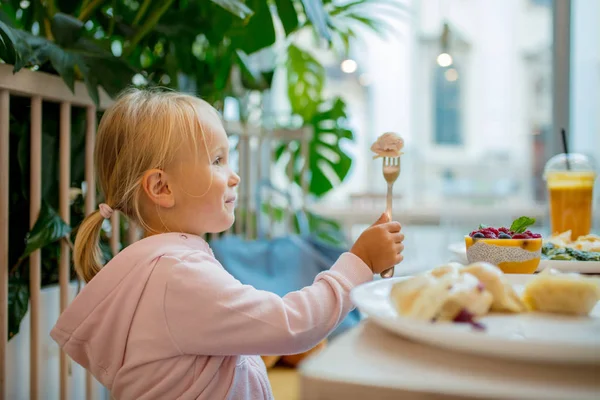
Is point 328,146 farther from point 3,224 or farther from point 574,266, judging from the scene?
point 574,266

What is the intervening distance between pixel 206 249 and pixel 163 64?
1.01m

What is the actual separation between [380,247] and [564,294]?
36cm

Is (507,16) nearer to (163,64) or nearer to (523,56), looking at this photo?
(523,56)

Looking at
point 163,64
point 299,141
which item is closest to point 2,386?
point 163,64

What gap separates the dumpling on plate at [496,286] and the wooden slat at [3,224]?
1002 mm

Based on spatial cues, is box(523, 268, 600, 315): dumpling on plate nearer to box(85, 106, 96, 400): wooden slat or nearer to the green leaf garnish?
the green leaf garnish

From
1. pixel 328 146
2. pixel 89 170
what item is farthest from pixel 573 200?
pixel 328 146

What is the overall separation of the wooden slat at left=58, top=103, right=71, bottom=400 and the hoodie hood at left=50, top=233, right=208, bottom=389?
1.71 feet

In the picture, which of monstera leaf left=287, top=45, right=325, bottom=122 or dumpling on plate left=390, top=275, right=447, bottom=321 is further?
monstera leaf left=287, top=45, right=325, bottom=122

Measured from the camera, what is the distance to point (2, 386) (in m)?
1.24

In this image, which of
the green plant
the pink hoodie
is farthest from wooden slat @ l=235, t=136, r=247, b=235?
the pink hoodie

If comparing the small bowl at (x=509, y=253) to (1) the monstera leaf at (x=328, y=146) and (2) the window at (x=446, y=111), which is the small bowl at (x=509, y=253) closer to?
(1) the monstera leaf at (x=328, y=146)

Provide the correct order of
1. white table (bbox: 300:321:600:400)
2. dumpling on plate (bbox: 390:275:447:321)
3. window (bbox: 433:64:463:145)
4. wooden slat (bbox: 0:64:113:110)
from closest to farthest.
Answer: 1. white table (bbox: 300:321:600:400)
2. dumpling on plate (bbox: 390:275:447:321)
3. wooden slat (bbox: 0:64:113:110)
4. window (bbox: 433:64:463:145)

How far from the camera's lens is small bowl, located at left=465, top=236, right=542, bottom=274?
0.88m
